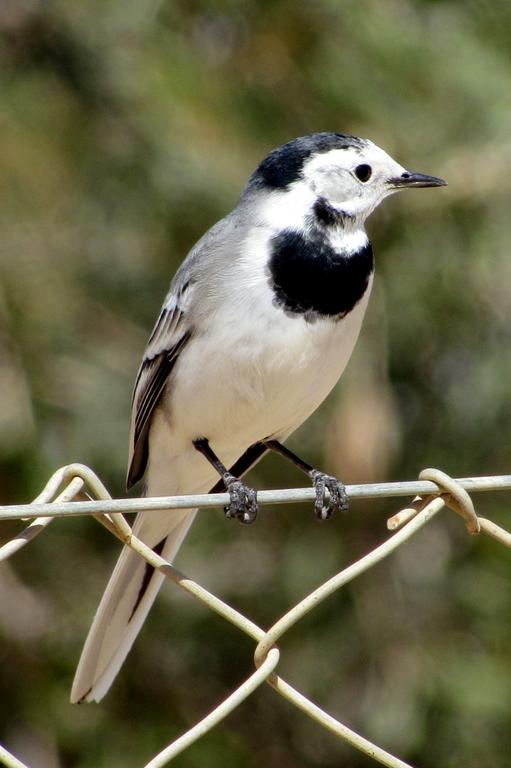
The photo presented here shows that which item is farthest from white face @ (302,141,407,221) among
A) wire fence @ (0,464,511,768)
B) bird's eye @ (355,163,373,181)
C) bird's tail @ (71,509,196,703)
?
wire fence @ (0,464,511,768)

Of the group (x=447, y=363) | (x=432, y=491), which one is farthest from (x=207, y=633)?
(x=432, y=491)

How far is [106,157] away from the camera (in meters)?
5.00

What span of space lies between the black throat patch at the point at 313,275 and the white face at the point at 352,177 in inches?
7.5

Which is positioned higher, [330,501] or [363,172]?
[363,172]

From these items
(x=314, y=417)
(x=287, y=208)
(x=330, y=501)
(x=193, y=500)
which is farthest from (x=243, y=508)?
(x=314, y=417)

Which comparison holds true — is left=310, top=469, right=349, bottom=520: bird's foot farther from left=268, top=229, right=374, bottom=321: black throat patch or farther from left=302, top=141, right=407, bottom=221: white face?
left=302, top=141, right=407, bottom=221: white face

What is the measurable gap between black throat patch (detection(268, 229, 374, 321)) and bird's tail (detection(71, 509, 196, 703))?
0.78 metres

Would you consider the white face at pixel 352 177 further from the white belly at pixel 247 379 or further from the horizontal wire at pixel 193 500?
the horizontal wire at pixel 193 500

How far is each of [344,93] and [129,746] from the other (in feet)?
8.33

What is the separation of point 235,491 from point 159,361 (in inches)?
22.8

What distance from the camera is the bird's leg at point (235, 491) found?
10.0 feet

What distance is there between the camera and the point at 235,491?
10.6 ft

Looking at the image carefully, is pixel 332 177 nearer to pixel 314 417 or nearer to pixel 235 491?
pixel 235 491

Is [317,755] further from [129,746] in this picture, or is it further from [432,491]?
[432,491]
